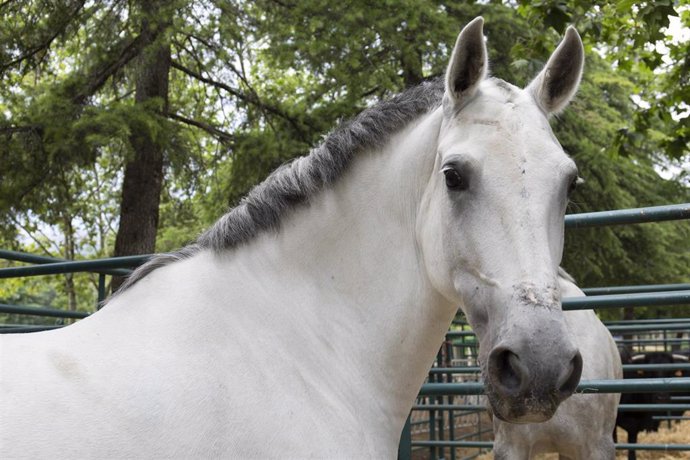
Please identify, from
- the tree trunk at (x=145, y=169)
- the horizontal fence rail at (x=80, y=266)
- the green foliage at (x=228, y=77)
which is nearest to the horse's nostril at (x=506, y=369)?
the horizontal fence rail at (x=80, y=266)

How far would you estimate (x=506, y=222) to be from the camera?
1914 millimetres

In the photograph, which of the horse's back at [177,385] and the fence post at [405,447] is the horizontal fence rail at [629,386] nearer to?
the fence post at [405,447]

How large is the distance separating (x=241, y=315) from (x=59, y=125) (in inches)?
254

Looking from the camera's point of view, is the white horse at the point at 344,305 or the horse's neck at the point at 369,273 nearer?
the white horse at the point at 344,305

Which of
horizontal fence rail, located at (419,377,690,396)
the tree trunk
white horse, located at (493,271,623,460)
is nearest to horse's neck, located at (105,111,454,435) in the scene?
horizontal fence rail, located at (419,377,690,396)

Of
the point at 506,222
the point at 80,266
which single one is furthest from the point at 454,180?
the point at 80,266

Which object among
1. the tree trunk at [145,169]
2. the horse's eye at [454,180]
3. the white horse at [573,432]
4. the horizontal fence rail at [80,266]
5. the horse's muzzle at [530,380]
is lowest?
the white horse at [573,432]

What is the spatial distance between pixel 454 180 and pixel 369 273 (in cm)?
46

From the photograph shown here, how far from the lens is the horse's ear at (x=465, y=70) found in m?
2.16

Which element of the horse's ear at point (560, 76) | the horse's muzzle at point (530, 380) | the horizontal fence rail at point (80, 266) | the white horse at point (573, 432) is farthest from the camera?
the white horse at point (573, 432)

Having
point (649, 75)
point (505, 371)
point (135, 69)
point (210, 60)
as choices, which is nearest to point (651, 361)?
point (649, 75)

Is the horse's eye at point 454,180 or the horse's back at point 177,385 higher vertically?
the horse's eye at point 454,180

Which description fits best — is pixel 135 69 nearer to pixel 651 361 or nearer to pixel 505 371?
pixel 505 371

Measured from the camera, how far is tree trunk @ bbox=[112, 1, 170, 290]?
7.85 meters
